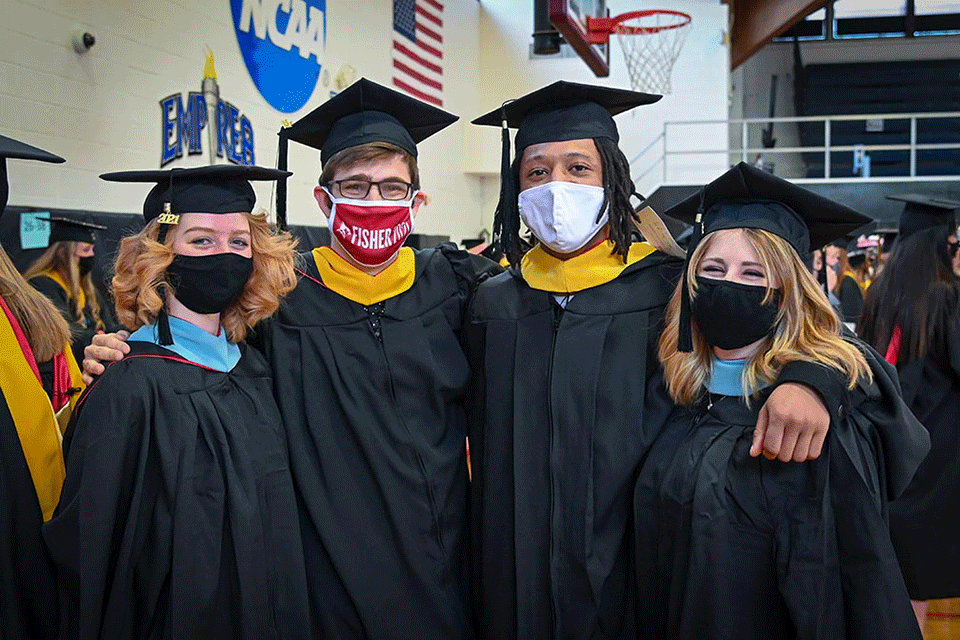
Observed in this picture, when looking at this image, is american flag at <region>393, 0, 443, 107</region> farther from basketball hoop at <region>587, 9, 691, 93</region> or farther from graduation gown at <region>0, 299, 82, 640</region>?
graduation gown at <region>0, 299, 82, 640</region>

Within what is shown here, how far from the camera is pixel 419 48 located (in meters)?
11.7

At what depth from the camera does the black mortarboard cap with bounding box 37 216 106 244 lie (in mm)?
5125

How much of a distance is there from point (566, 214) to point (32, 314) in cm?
138

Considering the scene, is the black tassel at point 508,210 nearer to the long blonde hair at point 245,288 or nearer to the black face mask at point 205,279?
the long blonde hair at point 245,288

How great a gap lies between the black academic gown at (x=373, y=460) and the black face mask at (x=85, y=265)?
322 cm

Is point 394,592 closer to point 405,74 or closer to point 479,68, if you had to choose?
point 405,74

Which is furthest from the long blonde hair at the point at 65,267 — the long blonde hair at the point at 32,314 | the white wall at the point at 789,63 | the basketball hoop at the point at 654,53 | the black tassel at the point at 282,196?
the white wall at the point at 789,63

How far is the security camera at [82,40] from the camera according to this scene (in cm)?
545

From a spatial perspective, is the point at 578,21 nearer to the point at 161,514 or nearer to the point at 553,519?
the point at 553,519

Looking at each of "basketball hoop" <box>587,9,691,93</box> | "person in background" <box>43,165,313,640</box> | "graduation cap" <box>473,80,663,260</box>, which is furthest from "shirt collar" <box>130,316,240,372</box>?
"basketball hoop" <box>587,9,691,93</box>

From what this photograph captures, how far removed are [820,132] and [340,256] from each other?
665 inches

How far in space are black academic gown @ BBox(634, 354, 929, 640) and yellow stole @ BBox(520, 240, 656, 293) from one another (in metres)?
0.46

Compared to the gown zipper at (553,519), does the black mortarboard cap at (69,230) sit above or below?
above

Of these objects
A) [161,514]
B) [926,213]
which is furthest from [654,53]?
[161,514]
